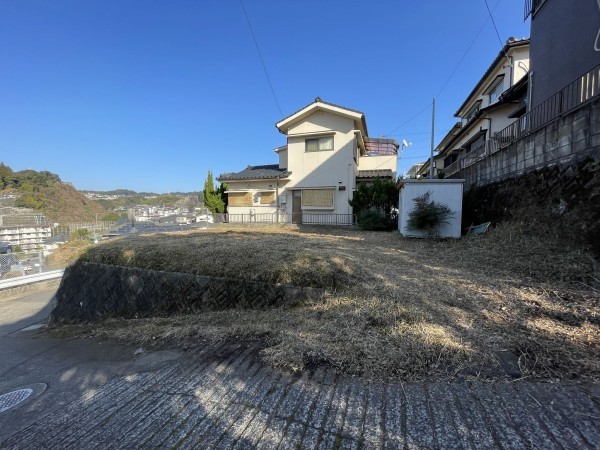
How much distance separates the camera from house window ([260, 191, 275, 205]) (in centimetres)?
1658

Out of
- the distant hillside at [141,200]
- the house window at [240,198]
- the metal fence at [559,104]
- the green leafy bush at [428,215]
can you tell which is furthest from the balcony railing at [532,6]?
the distant hillside at [141,200]

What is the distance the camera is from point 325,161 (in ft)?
50.8

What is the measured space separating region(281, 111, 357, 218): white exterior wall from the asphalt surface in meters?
13.4

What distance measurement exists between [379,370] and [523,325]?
58.0 inches

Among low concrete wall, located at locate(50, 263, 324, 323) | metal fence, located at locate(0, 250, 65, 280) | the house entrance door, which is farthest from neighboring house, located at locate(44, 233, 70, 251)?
the house entrance door

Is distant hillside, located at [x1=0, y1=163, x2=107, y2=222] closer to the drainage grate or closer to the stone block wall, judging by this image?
the drainage grate

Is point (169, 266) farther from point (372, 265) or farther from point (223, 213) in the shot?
point (223, 213)

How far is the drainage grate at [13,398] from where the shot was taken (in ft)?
7.70

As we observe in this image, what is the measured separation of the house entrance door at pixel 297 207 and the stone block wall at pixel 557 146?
1014 centimetres

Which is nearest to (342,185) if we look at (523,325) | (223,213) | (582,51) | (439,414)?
(223,213)

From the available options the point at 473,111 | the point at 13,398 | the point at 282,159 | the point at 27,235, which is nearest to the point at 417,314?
the point at 13,398

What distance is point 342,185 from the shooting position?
49.6 ft

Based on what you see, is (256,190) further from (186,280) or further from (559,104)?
(559,104)

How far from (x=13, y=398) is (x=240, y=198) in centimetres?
1508
